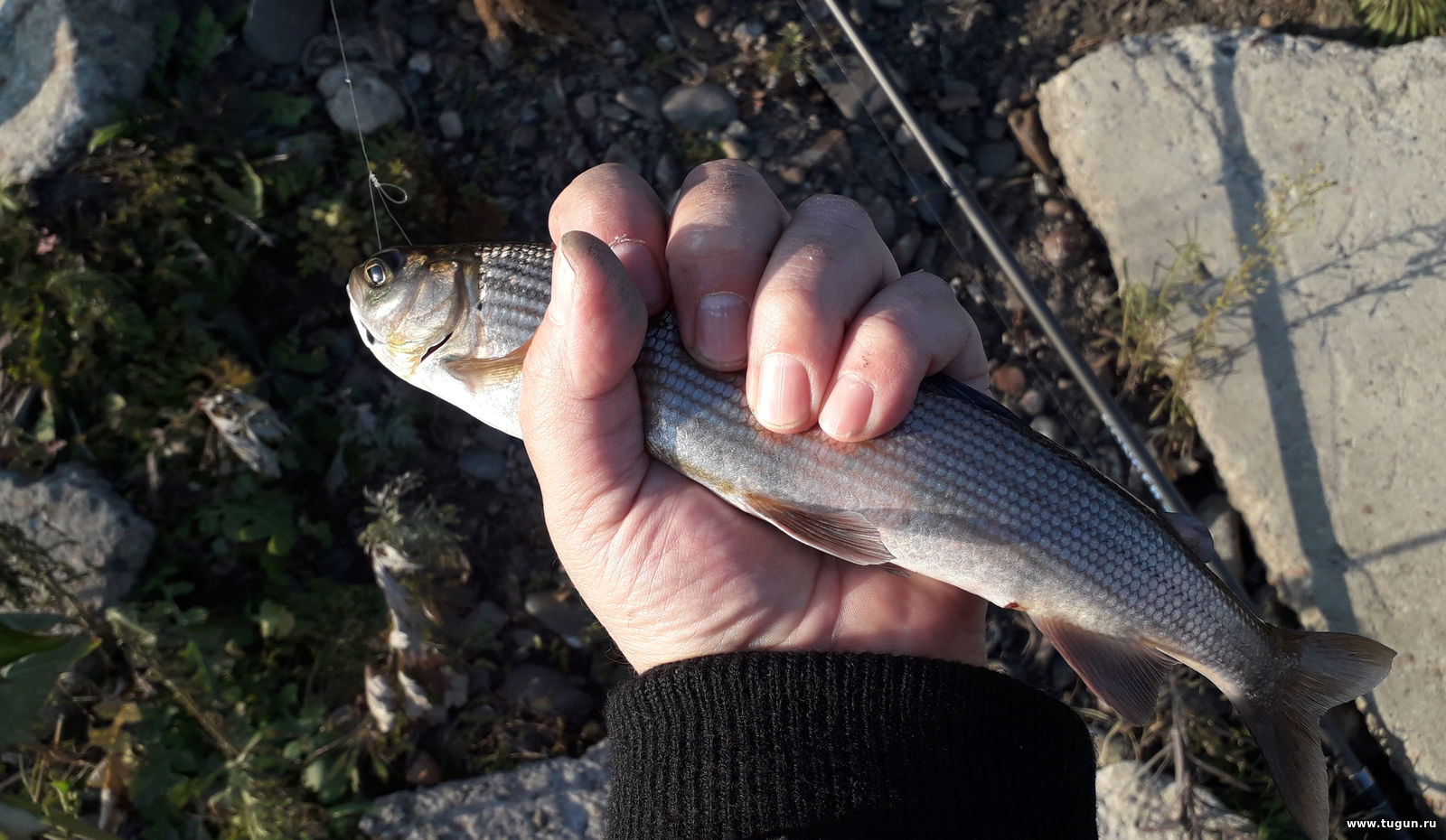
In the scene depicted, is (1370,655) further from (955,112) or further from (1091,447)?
(955,112)

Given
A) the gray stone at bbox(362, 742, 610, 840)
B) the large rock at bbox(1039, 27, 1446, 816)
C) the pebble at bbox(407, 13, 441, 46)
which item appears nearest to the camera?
the gray stone at bbox(362, 742, 610, 840)

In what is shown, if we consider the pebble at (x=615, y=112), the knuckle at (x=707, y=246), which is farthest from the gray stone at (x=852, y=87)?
the knuckle at (x=707, y=246)

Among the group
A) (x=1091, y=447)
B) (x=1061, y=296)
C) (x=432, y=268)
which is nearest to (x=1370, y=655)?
(x=1091, y=447)

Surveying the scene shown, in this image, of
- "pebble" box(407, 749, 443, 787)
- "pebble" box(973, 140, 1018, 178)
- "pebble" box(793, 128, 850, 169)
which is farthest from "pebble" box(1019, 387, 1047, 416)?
"pebble" box(407, 749, 443, 787)

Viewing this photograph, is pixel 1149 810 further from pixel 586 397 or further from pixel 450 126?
pixel 450 126

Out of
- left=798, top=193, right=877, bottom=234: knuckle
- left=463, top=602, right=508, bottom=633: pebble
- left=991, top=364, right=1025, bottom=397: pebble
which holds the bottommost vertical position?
left=463, top=602, right=508, bottom=633: pebble

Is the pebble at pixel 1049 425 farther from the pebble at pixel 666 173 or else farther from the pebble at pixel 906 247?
the pebble at pixel 666 173

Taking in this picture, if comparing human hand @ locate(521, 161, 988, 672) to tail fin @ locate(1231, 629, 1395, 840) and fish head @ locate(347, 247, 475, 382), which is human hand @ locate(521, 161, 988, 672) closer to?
fish head @ locate(347, 247, 475, 382)

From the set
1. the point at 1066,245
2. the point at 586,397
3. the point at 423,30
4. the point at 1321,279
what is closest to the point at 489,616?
the point at 586,397
